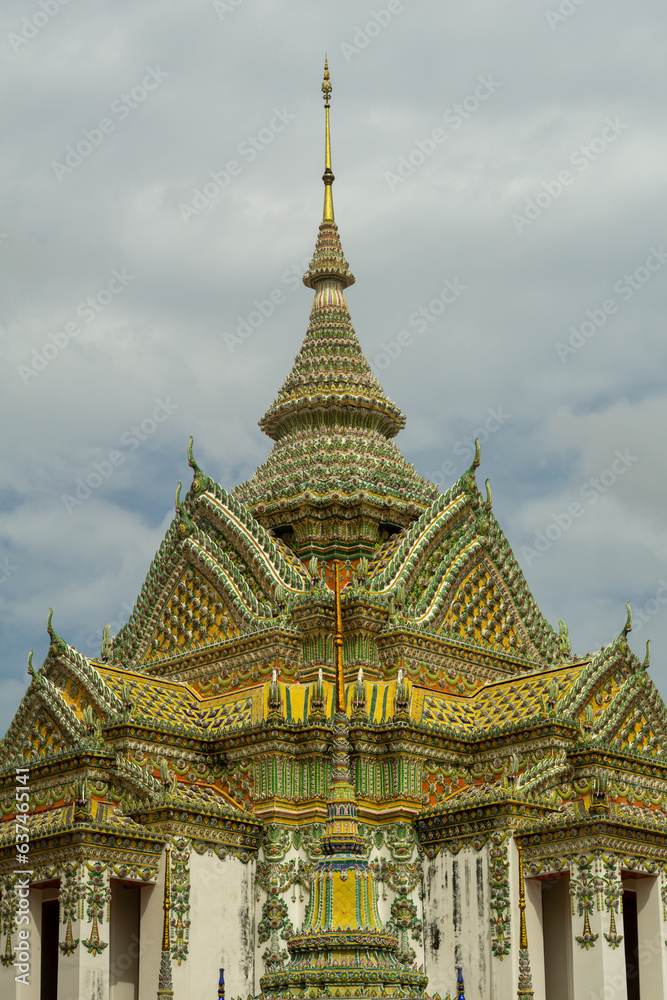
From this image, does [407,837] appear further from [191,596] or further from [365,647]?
[191,596]

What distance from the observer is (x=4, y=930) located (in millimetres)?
27625

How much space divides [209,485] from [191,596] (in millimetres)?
2453

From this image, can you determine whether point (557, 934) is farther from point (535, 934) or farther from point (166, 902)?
point (166, 902)

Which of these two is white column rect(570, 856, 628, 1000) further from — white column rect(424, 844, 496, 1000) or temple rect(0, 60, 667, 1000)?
white column rect(424, 844, 496, 1000)

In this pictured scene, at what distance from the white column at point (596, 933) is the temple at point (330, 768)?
1.8 inches

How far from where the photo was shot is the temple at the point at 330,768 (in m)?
27.1

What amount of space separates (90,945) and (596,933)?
818 centimetres

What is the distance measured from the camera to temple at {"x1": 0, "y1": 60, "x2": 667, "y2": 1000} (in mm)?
27141

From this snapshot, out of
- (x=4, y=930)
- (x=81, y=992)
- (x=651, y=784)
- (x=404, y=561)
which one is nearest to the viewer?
(x=81, y=992)

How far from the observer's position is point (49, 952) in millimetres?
29297

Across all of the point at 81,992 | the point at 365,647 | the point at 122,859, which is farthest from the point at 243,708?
the point at 81,992

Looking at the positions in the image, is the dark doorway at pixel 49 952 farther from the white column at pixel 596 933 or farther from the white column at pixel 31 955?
the white column at pixel 596 933

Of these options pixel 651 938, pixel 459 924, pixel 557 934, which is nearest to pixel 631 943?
pixel 651 938

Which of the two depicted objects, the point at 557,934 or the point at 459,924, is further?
the point at 557,934
